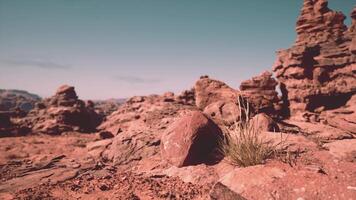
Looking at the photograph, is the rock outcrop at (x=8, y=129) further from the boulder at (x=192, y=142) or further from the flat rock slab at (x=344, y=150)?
the flat rock slab at (x=344, y=150)

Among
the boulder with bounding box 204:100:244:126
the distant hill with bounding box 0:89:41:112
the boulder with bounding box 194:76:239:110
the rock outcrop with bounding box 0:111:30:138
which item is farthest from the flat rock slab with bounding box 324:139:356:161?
the distant hill with bounding box 0:89:41:112

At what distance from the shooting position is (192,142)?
577cm

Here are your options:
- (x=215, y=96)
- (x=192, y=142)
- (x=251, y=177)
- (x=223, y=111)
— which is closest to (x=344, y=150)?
(x=251, y=177)

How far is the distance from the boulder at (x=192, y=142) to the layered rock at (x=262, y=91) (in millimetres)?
6865

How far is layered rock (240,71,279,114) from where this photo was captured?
12336 millimetres

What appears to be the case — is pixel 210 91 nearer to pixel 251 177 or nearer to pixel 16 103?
pixel 251 177

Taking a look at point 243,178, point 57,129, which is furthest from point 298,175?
point 57,129

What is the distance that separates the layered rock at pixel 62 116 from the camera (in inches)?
802

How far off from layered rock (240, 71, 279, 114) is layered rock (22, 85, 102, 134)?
16024 millimetres

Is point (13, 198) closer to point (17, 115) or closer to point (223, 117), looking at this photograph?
point (223, 117)

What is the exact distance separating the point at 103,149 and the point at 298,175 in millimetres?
7722

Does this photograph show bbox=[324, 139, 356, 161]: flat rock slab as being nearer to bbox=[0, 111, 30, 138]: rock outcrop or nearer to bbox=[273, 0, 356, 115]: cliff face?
bbox=[273, 0, 356, 115]: cliff face

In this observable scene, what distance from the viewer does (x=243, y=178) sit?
346 cm

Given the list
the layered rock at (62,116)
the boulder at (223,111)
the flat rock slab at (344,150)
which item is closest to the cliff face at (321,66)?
the boulder at (223,111)
